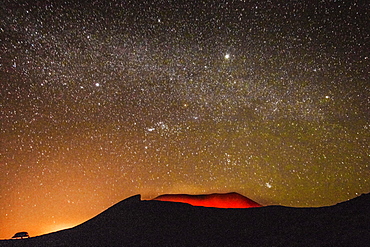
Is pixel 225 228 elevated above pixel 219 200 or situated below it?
below

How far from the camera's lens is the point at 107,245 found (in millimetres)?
5922

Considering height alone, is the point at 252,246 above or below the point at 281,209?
below

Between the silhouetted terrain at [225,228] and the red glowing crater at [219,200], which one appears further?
the red glowing crater at [219,200]

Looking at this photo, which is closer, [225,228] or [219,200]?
[225,228]

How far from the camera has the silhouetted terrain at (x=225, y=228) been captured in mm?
5102

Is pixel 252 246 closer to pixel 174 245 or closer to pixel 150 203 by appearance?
pixel 174 245

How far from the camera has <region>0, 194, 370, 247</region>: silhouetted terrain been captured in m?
5.10

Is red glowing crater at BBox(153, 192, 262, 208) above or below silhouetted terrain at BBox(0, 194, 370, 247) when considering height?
above

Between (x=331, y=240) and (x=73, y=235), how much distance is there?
18.4 feet

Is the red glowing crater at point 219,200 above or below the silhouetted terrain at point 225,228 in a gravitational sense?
above

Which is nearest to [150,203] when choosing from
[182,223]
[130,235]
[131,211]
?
[131,211]

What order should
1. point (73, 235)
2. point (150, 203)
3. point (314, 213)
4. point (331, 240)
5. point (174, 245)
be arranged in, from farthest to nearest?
point (150, 203) → point (73, 235) → point (314, 213) → point (174, 245) → point (331, 240)

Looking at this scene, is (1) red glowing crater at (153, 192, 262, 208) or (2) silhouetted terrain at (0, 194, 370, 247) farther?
A: (1) red glowing crater at (153, 192, 262, 208)

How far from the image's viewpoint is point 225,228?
6.60 meters
